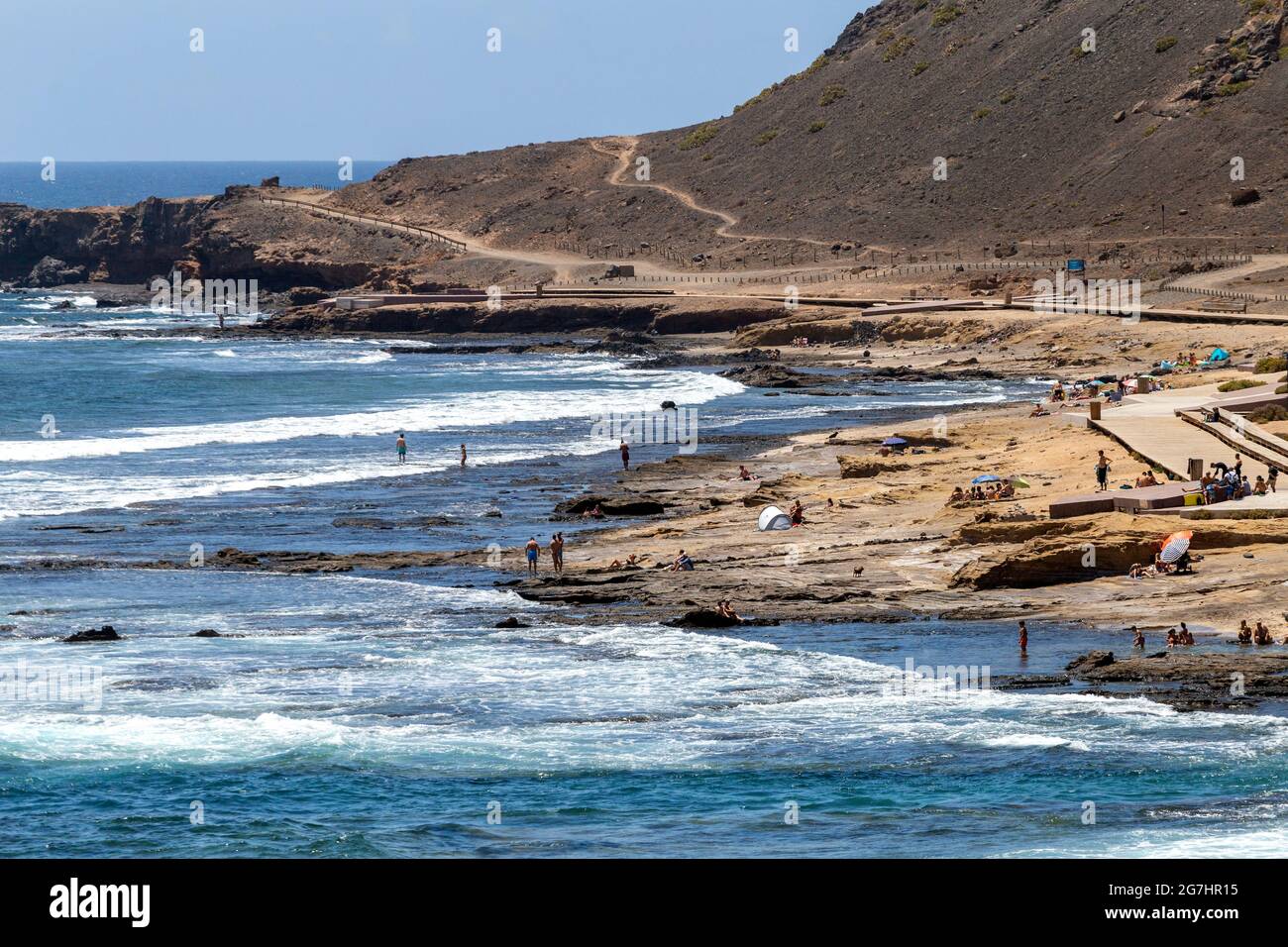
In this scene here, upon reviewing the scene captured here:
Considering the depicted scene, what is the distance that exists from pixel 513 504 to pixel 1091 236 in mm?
64342

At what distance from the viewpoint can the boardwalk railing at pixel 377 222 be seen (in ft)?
397

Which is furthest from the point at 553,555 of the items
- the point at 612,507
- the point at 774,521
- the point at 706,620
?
the point at 612,507

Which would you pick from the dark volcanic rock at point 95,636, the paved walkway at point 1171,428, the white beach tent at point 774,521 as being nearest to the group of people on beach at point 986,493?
the paved walkway at point 1171,428

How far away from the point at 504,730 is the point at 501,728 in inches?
4.1

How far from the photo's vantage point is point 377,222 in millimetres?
127688

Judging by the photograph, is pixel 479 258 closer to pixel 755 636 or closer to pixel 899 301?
pixel 899 301

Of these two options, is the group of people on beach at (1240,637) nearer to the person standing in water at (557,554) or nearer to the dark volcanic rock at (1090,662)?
the dark volcanic rock at (1090,662)

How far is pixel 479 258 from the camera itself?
114 m

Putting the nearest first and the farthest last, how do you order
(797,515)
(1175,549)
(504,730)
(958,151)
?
(504,730), (1175,549), (797,515), (958,151)

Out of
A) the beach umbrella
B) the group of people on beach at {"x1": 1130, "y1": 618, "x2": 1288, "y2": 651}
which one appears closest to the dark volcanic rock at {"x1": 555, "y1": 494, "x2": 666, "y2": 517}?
the beach umbrella

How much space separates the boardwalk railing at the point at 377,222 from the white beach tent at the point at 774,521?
281ft

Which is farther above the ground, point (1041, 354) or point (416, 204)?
point (416, 204)

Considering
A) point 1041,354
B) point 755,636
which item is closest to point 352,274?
point 1041,354

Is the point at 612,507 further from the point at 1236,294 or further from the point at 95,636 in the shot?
the point at 1236,294
